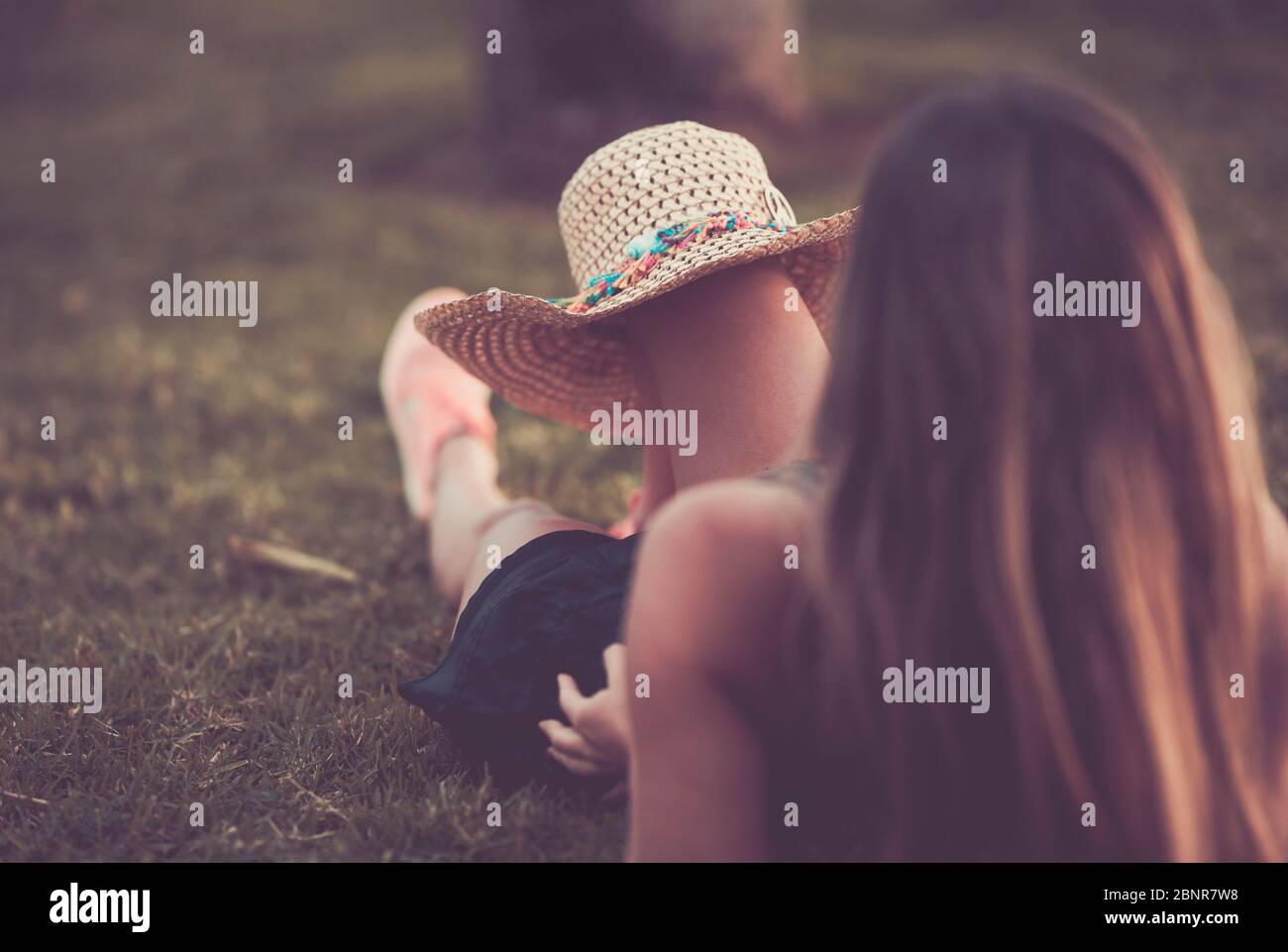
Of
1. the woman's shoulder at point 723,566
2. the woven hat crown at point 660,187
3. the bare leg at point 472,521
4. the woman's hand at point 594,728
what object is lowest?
the woman's hand at point 594,728

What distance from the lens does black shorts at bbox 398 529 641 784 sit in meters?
1.86

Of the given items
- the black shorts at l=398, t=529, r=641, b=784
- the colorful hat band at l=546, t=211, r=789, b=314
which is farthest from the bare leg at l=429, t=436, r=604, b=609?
the colorful hat band at l=546, t=211, r=789, b=314

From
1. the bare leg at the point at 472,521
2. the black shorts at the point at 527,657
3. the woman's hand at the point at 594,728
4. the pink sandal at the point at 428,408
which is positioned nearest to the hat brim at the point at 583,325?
the bare leg at the point at 472,521

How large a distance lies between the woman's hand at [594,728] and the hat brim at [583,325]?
0.71 meters

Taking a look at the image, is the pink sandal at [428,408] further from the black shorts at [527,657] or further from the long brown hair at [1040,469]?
the long brown hair at [1040,469]

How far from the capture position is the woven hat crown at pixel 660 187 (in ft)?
7.73

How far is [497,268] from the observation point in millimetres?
5066

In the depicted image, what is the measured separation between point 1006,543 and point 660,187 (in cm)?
134

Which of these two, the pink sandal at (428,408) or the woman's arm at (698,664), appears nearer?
the woman's arm at (698,664)

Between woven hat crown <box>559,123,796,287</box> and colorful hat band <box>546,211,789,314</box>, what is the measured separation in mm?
49

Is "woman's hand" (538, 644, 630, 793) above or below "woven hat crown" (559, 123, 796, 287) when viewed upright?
below

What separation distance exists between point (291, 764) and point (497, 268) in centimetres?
330

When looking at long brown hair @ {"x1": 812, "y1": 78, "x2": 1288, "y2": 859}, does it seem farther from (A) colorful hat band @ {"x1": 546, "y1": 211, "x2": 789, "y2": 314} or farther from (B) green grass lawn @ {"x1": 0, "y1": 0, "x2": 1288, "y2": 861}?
(A) colorful hat band @ {"x1": 546, "y1": 211, "x2": 789, "y2": 314}
